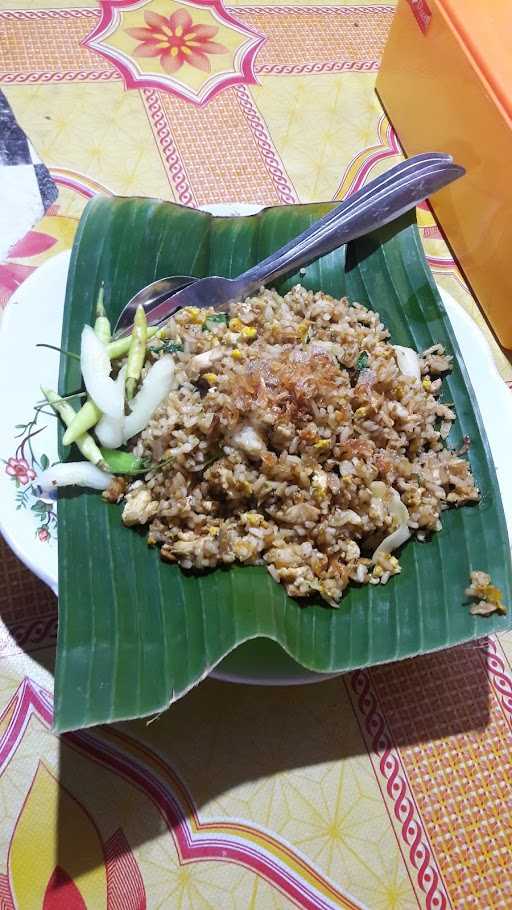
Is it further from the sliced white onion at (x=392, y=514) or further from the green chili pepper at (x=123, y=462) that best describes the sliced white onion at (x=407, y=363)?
the green chili pepper at (x=123, y=462)

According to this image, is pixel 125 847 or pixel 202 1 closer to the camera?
pixel 125 847

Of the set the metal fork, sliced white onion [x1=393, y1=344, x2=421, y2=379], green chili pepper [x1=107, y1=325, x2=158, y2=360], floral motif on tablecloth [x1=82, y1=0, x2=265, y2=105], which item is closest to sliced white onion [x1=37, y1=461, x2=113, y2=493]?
green chili pepper [x1=107, y1=325, x2=158, y2=360]

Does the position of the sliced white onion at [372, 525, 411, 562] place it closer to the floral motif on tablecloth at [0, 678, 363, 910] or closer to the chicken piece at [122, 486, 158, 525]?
the chicken piece at [122, 486, 158, 525]

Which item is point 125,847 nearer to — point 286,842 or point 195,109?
point 286,842

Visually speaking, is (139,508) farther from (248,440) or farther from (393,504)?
(393,504)

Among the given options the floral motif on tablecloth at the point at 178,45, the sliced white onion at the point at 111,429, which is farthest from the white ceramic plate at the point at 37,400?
the floral motif on tablecloth at the point at 178,45

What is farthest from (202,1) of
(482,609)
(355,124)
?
(482,609)
